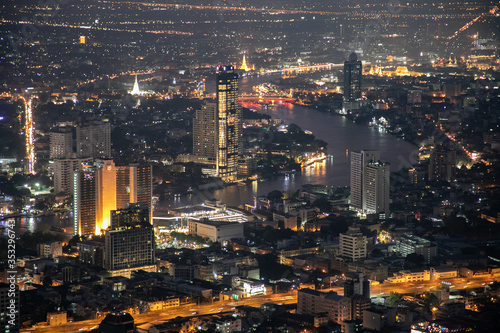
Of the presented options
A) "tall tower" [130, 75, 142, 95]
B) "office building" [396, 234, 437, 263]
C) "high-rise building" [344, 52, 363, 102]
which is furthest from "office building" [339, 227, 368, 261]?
"tall tower" [130, 75, 142, 95]

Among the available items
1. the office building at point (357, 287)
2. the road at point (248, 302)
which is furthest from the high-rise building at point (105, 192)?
the office building at point (357, 287)

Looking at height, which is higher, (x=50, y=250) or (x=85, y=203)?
(x=85, y=203)

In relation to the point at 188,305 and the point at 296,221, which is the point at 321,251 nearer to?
the point at 296,221

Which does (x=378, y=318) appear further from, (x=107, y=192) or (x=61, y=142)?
(x=61, y=142)

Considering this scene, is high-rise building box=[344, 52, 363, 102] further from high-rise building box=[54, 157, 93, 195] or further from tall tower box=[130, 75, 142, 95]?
high-rise building box=[54, 157, 93, 195]

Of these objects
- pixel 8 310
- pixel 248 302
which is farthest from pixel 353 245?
pixel 8 310

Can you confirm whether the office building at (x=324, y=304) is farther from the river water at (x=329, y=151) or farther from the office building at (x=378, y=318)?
the river water at (x=329, y=151)
